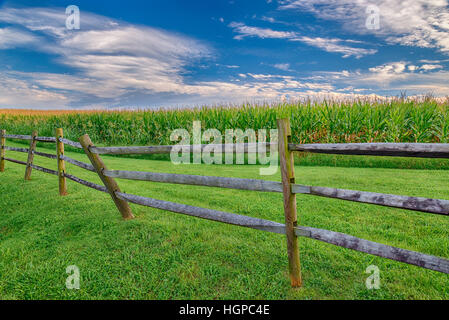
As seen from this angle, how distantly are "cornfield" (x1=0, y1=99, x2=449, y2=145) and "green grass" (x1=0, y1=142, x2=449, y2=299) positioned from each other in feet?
17.4

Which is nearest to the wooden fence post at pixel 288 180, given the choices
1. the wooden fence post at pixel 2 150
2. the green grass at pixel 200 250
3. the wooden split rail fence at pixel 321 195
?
the wooden split rail fence at pixel 321 195

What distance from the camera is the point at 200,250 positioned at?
4664 millimetres

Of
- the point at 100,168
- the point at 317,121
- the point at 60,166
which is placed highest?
the point at 317,121

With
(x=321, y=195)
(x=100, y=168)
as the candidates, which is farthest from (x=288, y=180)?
(x=100, y=168)

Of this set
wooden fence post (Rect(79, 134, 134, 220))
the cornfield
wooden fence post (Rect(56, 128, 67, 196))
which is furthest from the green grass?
the cornfield

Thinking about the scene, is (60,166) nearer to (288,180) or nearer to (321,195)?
(288,180)

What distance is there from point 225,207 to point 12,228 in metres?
4.61

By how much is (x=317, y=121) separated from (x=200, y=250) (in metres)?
10.3

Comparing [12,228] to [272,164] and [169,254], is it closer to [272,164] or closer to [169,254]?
[169,254]

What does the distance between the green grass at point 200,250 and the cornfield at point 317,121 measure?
5.30 metres

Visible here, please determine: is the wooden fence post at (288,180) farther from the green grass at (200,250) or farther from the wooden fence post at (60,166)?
the wooden fence post at (60,166)

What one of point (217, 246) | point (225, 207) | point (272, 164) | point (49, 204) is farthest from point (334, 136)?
point (49, 204)

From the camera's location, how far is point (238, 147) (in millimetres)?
3807

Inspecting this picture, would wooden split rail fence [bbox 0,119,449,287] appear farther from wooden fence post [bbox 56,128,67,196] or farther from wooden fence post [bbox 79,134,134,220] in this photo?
wooden fence post [bbox 56,128,67,196]
